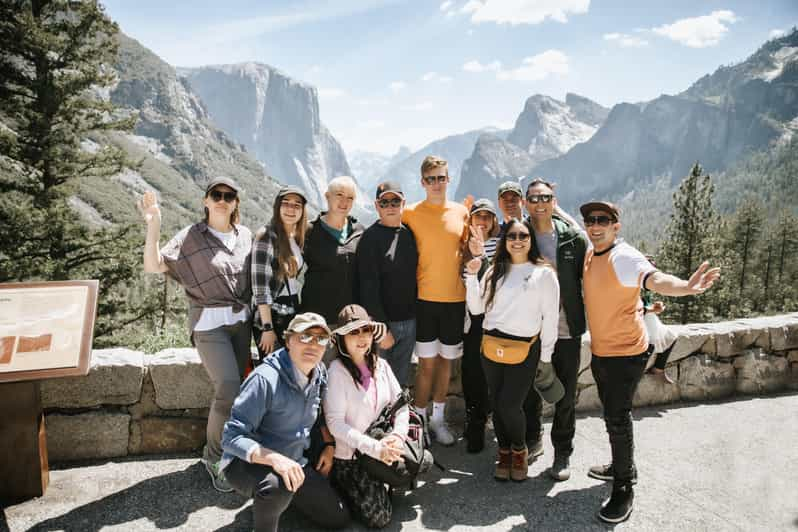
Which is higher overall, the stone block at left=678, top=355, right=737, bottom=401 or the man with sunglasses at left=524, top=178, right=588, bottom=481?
the man with sunglasses at left=524, top=178, right=588, bottom=481

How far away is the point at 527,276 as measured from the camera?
3.47 meters

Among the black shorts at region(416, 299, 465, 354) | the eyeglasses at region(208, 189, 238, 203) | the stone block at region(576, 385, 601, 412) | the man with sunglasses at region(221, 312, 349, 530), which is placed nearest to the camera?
the man with sunglasses at region(221, 312, 349, 530)

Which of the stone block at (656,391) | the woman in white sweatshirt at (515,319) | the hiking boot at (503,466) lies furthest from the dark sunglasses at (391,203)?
the stone block at (656,391)

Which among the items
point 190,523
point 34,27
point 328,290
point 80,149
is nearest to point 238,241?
point 328,290

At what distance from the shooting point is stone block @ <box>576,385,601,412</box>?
16.3 ft

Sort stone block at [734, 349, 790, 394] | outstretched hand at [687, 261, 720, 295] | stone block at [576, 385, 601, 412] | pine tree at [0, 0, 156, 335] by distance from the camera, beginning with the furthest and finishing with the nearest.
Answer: pine tree at [0, 0, 156, 335] → stone block at [734, 349, 790, 394] → stone block at [576, 385, 601, 412] → outstretched hand at [687, 261, 720, 295]

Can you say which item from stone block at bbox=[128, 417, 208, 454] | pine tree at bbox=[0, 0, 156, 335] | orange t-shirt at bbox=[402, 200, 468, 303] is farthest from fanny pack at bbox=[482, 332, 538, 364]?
pine tree at bbox=[0, 0, 156, 335]

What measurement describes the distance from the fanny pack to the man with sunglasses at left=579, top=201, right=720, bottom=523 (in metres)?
0.47

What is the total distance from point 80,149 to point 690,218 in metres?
24.5

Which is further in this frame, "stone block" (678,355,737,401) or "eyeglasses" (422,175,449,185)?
"stone block" (678,355,737,401)

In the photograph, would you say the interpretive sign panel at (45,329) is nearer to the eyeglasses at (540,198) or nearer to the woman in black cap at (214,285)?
the woman in black cap at (214,285)

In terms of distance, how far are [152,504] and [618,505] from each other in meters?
3.13

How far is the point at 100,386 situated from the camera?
3758 millimetres

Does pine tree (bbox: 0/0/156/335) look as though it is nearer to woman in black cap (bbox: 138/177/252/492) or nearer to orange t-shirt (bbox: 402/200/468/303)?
woman in black cap (bbox: 138/177/252/492)
